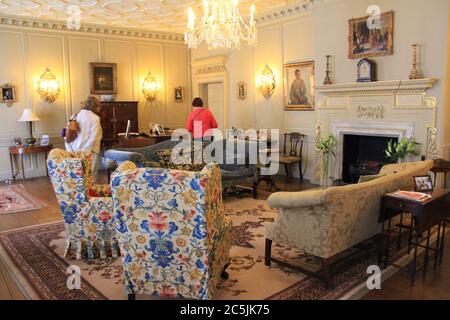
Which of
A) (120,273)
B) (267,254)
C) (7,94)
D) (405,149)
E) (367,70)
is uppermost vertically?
(367,70)

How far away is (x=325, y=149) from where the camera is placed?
6.30 metres

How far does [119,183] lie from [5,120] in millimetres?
6246

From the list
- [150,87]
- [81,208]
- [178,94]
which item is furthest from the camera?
[178,94]

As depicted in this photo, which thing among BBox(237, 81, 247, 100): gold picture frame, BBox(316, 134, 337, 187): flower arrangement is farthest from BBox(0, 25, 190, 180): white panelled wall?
BBox(316, 134, 337, 187): flower arrangement

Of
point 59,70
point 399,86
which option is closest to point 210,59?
point 59,70

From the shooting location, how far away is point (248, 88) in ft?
26.4

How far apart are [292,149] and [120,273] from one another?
15.5 feet

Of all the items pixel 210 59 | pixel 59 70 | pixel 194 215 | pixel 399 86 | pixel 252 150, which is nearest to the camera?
pixel 194 215

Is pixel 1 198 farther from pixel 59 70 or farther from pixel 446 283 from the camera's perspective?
pixel 446 283

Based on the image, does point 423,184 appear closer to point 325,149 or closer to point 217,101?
point 325,149

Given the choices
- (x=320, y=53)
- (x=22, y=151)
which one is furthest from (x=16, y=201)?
(x=320, y=53)

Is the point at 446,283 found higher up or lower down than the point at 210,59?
lower down

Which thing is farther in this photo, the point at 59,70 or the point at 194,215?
the point at 59,70
